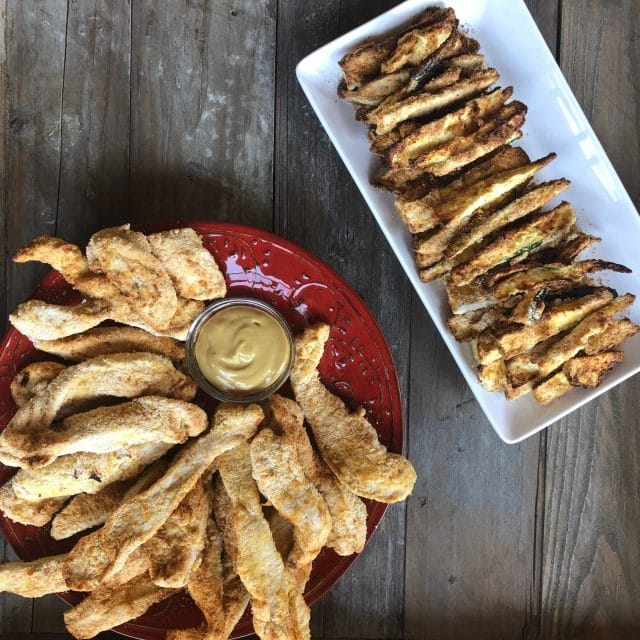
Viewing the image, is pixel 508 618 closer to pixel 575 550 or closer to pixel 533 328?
pixel 575 550

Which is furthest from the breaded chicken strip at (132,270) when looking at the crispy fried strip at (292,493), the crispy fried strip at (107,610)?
the crispy fried strip at (107,610)

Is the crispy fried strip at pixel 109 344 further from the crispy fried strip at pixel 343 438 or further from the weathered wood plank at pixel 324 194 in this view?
the weathered wood plank at pixel 324 194

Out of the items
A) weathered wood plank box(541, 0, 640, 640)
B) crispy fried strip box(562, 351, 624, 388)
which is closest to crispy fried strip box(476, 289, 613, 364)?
crispy fried strip box(562, 351, 624, 388)

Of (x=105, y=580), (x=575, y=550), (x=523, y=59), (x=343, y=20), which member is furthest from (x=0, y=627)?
(x=523, y=59)

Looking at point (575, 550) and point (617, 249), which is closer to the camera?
point (617, 249)

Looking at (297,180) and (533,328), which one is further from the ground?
(297,180)

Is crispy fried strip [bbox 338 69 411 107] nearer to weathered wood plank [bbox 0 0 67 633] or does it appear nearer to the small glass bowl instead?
the small glass bowl
